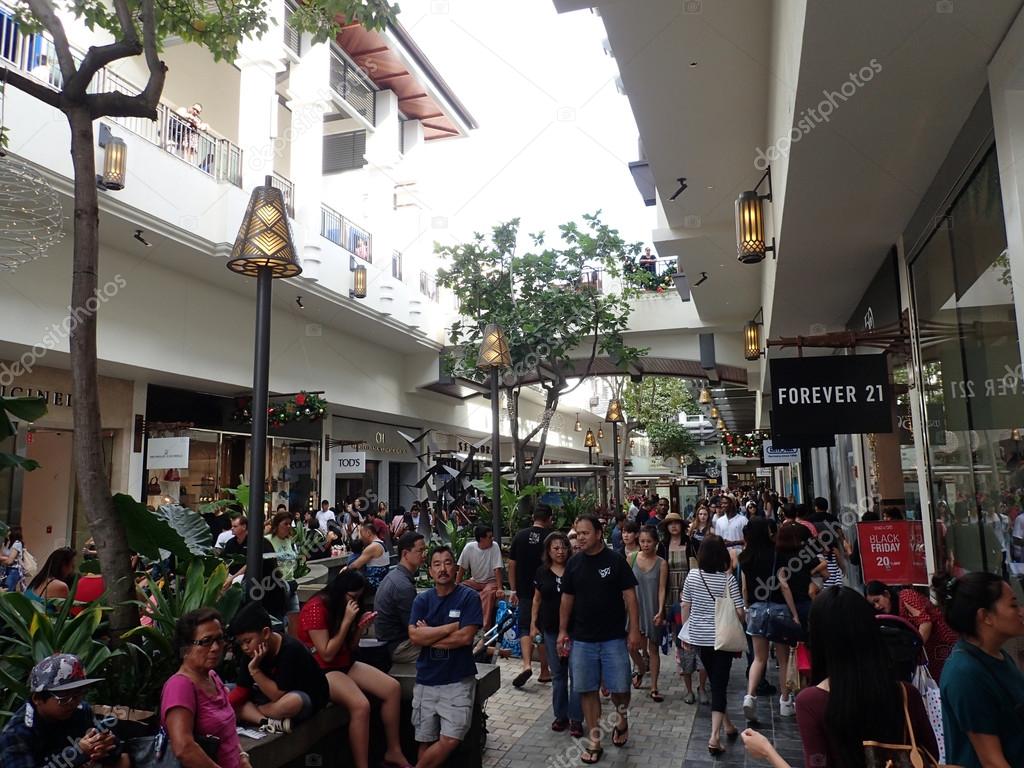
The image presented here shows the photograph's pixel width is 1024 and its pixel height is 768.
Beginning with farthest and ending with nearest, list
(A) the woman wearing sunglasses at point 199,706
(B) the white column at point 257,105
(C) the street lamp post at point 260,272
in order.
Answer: (B) the white column at point 257,105
(C) the street lamp post at point 260,272
(A) the woman wearing sunglasses at point 199,706

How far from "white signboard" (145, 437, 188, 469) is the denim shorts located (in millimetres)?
10160

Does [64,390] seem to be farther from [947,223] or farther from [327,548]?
[947,223]

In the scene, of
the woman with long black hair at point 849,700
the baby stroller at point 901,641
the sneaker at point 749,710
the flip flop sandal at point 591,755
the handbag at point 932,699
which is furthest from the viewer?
the sneaker at point 749,710

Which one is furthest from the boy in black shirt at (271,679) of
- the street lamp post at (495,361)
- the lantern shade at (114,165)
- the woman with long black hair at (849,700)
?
the lantern shade at (114,165)

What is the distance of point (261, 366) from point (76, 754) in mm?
2320

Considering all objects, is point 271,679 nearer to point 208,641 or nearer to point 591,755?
point 208,641

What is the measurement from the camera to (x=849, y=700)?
7.70 feet

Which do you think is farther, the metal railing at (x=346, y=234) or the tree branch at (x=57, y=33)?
the metal railing at (x=346, y=234)

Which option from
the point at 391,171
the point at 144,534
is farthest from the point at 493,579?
the point at 391,171

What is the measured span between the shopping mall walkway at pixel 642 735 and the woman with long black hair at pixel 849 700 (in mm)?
3211

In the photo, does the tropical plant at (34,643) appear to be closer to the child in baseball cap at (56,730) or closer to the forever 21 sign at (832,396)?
the child in baseball cap at (56,730)

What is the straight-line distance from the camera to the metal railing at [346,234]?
16.9m

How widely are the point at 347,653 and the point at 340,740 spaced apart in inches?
20.8

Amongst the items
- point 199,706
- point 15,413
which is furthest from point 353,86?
point 199,706
